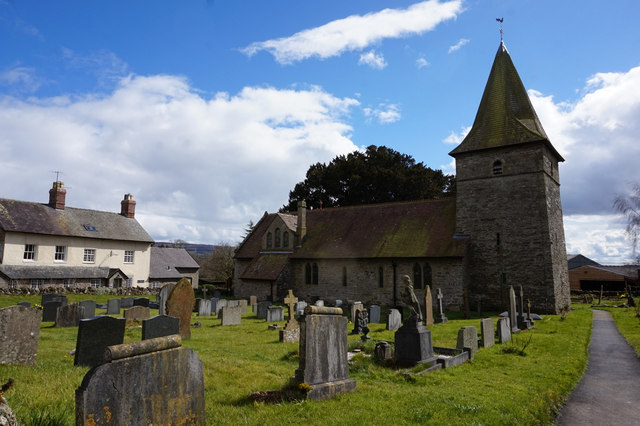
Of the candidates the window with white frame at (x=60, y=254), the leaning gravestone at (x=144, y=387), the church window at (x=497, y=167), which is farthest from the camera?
the window with white frame at (x=60, y=254)

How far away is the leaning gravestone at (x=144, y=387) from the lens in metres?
3.68

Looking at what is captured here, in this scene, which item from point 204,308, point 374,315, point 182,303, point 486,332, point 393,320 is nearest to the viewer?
point 486,332

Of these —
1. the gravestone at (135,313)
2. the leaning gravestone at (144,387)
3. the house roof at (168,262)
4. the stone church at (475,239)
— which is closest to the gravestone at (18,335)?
the leaning gravestone at (144,387)

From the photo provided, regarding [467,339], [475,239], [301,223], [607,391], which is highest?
[301,223]

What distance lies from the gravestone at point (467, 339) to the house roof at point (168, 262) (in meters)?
34.8

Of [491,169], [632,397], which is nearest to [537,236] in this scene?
[491,169]

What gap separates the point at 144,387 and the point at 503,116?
25.4 metres

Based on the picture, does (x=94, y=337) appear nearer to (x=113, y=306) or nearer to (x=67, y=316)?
(x=67, y=316)

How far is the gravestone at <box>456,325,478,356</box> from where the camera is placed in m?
10.6

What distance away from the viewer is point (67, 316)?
50.0 feet

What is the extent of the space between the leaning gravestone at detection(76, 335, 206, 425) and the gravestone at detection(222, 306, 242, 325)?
12.5 meters

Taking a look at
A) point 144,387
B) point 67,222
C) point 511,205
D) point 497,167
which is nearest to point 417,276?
point 511,205

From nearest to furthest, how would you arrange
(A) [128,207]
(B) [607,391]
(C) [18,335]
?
(C) [18,335] < (B) [607,391] < (A) [128,207]

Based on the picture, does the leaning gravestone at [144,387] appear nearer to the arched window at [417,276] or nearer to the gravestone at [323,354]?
the gravestone at [323,354]
